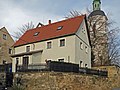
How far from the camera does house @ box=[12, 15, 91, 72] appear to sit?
116 ft

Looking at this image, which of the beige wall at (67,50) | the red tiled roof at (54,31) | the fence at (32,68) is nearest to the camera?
the fence at (32,68)

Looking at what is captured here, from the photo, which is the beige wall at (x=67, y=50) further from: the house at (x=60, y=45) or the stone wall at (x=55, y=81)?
the stone wall at (x=55, y=81)

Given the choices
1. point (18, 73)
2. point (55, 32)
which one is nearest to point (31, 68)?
point (18, 73)

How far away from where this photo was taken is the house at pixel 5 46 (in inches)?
2090

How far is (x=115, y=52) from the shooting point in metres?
48.3

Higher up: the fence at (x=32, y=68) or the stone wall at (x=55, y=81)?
the fence at (x=32, y=68)

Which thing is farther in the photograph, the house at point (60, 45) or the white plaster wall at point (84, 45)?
the white plaster wall at point (84, 45)

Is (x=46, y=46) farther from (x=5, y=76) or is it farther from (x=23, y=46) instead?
(x=5, y=76)

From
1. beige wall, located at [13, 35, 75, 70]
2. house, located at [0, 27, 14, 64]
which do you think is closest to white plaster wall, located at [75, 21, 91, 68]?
beige wall, located at [13, 35, 75, 70]

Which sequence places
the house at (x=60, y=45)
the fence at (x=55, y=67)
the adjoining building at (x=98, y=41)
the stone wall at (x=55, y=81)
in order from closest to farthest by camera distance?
the stone wall at (x=55, y=81) < the fence at (x=55, y=67) < the house at (x=60, y=45) < the adjoining building at (x=98, y=41)

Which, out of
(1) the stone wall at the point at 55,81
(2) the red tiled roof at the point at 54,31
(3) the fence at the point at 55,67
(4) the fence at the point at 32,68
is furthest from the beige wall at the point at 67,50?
(4) the fence at the point at 32,68

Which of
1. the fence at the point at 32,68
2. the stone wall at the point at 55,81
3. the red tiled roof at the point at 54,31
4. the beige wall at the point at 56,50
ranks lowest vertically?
the stone wall at the point at 55,81

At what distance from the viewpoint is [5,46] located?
178ft

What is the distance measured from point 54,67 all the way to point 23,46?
16.5 metres
